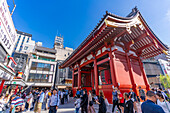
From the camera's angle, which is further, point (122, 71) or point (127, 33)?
point (127, 33)

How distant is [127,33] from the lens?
22.9 ft

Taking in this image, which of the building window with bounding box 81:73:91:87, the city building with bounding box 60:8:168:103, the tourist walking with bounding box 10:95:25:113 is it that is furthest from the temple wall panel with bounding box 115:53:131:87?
the building window with bounding box 81:73:91:87

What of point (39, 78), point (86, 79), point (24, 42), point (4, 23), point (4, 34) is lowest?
point (86, 79)

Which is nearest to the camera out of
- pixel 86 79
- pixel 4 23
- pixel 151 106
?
pixel 151 106

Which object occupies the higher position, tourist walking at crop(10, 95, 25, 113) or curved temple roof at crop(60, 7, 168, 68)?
curved temple roof at crop(60, 7, 168, 68)

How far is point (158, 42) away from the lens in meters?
8.17

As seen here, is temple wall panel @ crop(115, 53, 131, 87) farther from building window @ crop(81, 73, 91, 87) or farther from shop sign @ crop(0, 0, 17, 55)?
shop sign @ crop(0, 0, 17, 55)

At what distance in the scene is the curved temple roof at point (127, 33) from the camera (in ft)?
17.0

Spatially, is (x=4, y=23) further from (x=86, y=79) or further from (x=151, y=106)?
(x=86, y=79)

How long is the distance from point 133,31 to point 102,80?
776 centimetres

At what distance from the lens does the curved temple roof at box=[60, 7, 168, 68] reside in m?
5.17

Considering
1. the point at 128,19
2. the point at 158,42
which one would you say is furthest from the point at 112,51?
the point at 158,42

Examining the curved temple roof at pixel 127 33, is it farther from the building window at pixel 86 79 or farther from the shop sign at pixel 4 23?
the shop sign at pixel 4 23

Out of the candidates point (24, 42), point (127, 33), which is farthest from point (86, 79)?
point (24, 42)
